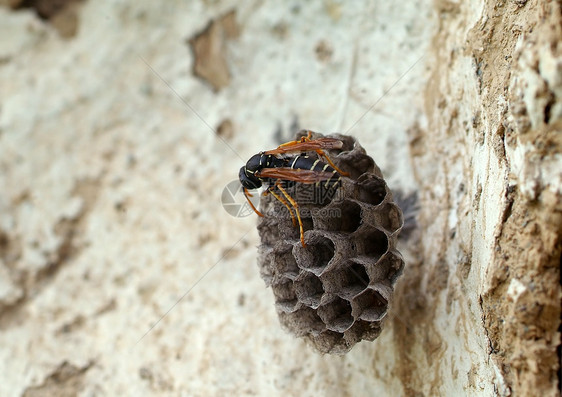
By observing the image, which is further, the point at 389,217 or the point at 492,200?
the point at 389,217

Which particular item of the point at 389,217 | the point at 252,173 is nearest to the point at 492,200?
the point at 389,217

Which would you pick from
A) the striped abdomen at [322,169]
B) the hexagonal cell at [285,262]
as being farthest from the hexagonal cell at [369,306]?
the striped abdomen at [322,169]

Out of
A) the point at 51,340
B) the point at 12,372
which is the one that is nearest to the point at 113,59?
the point at 51,340

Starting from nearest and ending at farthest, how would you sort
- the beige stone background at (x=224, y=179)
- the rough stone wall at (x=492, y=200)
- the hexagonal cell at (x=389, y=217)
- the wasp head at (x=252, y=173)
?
the rough stone wall at (x=492, y=200) < the beige stone background at (x=224, y=179) < the hexagonal cell at (x=389, y=217) < the wasp head at (x=252, y=173)

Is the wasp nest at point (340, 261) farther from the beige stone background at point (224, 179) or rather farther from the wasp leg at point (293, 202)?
the beige stone background at point (224, 179)

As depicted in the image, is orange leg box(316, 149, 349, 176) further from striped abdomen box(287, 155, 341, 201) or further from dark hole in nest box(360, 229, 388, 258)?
dark hole in nest box(360, 229, 388, 258)

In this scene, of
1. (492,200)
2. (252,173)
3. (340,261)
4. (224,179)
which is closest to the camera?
(492,200)

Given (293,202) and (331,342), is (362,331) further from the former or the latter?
(293,202)
